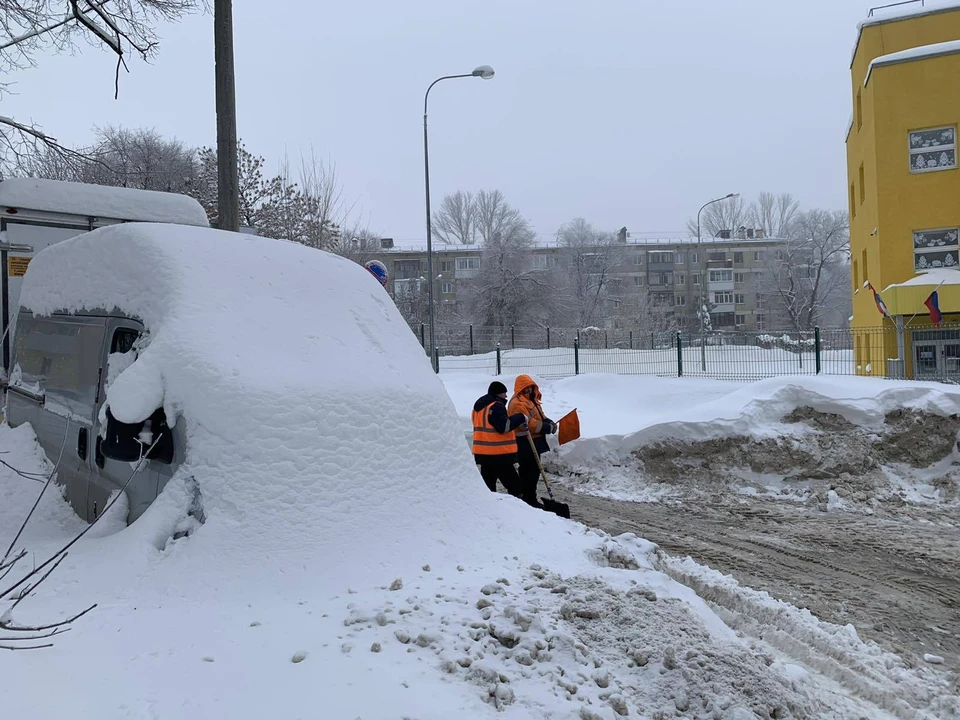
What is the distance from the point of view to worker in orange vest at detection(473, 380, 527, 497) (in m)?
7.73

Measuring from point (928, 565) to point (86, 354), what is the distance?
6.90 meters

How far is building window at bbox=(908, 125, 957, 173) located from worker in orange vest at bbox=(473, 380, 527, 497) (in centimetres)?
1994

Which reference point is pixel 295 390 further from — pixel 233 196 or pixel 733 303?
pixel 733 303

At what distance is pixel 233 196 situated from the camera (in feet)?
33.1

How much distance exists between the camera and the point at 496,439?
25.7 feet

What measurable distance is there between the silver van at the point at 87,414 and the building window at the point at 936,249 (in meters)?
23.2

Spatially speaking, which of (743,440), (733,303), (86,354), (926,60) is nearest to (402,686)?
(86,354)

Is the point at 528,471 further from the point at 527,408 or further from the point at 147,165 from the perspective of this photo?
the point at 147,165

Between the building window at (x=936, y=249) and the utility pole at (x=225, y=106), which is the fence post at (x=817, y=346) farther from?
the utility pole at (x=225, y=106)

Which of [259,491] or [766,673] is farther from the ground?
[259,491]

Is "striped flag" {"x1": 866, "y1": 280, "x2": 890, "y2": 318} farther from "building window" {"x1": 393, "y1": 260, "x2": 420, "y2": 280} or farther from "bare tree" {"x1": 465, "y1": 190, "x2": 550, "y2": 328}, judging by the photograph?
"building window" {"x1": 393, "y1": 260, "x2": 420, "y2": 280}

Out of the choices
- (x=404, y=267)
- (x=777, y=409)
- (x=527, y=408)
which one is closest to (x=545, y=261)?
(x=404, y=267)

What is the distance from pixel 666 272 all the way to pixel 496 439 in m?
70.4

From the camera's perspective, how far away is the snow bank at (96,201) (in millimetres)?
6617
